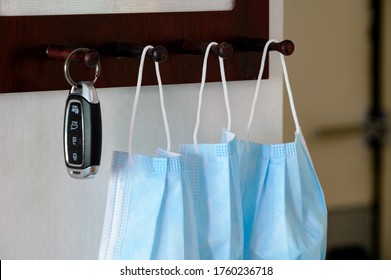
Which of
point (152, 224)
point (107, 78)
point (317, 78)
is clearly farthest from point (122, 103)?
point (317, 78)

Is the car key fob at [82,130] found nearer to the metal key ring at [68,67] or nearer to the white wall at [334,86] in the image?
the metal key ring at [68,67]

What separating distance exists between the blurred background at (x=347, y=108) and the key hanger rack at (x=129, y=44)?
3.28 ft

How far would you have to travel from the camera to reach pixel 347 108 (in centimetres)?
203

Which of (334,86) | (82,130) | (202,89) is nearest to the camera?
(82,130)

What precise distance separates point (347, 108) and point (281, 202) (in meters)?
1.25

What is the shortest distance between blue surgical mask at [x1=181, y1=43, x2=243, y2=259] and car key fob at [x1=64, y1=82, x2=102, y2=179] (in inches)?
4.4

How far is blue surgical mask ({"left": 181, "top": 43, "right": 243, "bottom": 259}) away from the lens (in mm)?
792

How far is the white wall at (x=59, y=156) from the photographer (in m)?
0.77

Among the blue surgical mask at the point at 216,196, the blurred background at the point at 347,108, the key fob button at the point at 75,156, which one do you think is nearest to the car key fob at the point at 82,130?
the key fob button at the point at 75,156

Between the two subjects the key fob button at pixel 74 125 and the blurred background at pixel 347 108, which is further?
the blurred background at pixel 347 108

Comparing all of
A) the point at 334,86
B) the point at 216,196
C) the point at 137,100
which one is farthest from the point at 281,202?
the point at 334,86

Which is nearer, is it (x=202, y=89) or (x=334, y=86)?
(x=202, y=89)

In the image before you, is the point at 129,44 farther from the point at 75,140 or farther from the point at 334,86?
the point at 334,86

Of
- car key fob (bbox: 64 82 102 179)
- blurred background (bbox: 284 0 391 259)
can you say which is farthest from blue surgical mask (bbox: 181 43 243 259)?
blurred background (bbox: 284 0 391 259)
